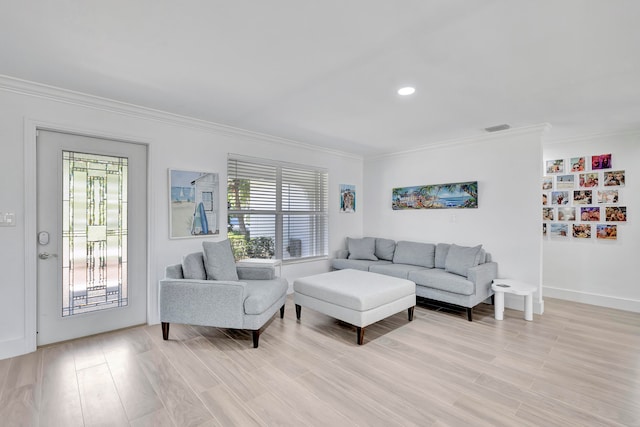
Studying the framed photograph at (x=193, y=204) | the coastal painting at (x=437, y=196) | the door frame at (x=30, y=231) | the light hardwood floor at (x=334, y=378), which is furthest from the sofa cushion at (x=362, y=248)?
the door frame at (x=30, y=231)

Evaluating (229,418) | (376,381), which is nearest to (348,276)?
(376,381)

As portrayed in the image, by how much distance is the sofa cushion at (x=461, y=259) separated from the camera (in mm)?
3920

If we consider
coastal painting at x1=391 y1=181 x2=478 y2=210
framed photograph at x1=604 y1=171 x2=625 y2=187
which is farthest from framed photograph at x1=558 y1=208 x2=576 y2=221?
coastal painting at x1=391 y1=181 x2=478 y2=210

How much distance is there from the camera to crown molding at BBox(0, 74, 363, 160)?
8.77 ft

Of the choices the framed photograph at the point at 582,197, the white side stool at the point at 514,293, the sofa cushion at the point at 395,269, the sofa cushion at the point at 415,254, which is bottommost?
the white side stool at the point at 514,293

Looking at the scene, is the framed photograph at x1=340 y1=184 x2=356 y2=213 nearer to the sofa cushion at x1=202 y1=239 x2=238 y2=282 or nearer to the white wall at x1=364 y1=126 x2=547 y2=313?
the white wall at x1=364 y1=126 x2=547 y2=313

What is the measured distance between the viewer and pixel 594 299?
4270 millimetres

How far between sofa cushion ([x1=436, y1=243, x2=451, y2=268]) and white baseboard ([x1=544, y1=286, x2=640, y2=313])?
1786 mm

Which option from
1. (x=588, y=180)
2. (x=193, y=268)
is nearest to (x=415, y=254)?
(x=588, y=180)

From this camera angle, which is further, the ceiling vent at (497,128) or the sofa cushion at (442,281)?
the ceiling vent at (497,128)

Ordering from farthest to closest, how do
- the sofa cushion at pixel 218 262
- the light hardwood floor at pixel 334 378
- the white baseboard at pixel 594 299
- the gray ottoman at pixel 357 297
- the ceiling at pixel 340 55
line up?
the white baseboard at pixel 594 299 → the sofa cushion at pixel 218 262 → the gray ottoman at pixel 357 297 → the light hardwood floor at pixel 334 378 → the ceiling at pixel 340 55

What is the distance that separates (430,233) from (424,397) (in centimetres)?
320

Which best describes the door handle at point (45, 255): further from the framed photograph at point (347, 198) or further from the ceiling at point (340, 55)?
the framed photograph at point (347, 198)

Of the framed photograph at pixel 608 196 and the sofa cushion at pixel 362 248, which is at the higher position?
the framed photograph at pixel 608 196
